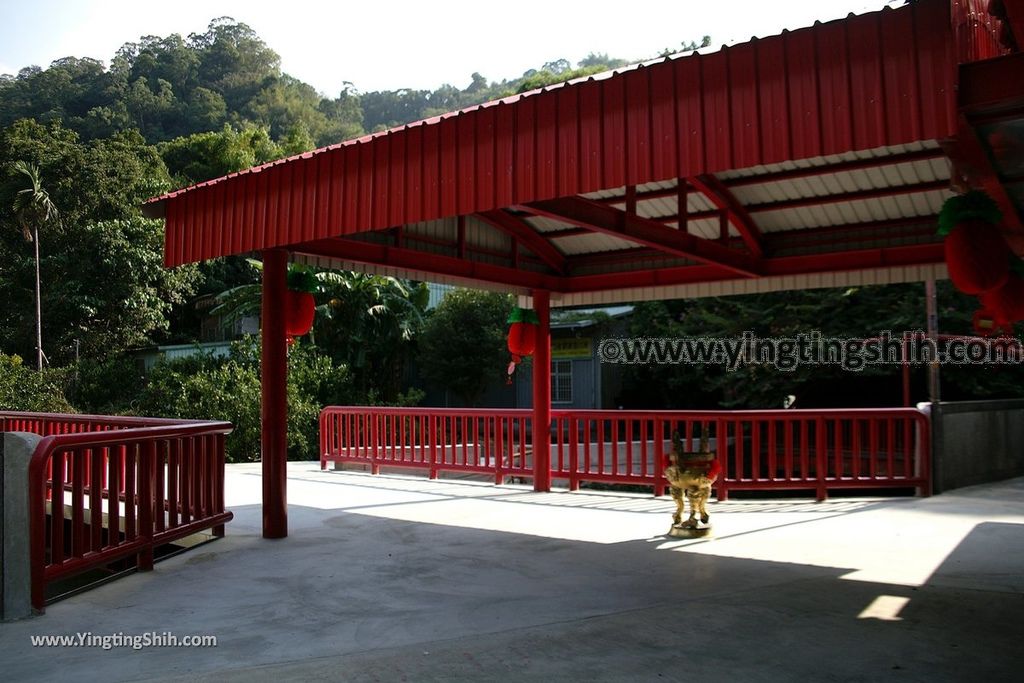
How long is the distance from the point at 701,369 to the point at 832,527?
1267 cm

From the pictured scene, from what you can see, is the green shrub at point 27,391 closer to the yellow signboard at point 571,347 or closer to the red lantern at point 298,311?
the yellow signboard at point 571,347

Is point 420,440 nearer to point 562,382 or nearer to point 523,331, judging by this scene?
point 523,331

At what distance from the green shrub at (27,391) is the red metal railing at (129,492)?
46.0ft

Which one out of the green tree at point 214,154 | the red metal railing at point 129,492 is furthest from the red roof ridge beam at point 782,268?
the green tree at point 214,154

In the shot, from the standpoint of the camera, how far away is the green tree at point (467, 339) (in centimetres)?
2192

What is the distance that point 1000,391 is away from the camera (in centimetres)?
1548

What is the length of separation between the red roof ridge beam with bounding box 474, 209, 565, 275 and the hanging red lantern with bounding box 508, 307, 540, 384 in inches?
27.9

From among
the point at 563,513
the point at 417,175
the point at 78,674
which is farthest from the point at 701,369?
the point at 78,674

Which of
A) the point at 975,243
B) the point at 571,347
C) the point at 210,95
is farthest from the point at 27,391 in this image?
the point at 210,95

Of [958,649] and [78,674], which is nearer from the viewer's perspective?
[78,674]

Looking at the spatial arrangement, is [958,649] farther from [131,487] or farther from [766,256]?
[766,256]

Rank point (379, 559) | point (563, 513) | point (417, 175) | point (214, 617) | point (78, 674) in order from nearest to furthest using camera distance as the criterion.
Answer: point (78, 674), point (214, 617), point (417, 175), point (379, 559), point (563, 513)

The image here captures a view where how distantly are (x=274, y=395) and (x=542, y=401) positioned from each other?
4157 millimetres

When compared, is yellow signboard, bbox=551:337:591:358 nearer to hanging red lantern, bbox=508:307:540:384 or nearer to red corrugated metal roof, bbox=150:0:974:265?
hanging red lantern, bbox=508:307:540:384
